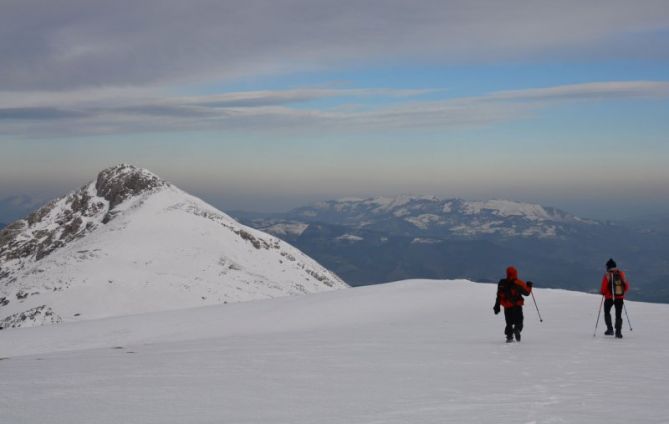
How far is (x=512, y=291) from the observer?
764 inches

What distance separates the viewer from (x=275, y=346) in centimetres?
1889

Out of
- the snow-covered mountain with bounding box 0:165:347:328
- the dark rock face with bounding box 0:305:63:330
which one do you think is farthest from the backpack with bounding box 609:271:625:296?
the snow-covered mountain with bounding box 0:165:347:328

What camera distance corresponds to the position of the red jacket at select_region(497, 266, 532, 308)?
19.3m

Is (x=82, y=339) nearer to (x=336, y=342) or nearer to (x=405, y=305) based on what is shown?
(x=336, y=342)

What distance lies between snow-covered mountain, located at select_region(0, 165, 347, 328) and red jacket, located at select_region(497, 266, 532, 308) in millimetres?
100326

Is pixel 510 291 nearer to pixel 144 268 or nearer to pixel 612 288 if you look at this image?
pixel 612 288

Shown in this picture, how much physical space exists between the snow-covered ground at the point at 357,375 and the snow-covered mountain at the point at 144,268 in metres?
95.7

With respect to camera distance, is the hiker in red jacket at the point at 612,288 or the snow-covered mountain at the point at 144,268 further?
the snow-covered mountain at the point at 144,268

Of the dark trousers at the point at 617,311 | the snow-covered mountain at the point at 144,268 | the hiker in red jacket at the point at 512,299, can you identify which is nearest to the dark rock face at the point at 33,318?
the snow-covered mountain at the point at 144,268

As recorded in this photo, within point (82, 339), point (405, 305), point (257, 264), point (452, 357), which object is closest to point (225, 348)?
point (452, 357)

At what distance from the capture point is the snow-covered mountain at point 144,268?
116875 millimetres

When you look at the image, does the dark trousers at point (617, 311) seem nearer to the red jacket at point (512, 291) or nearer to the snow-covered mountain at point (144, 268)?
the red jacket at point (512, 291)

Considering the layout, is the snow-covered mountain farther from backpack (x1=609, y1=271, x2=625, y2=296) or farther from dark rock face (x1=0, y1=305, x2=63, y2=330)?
backpack (x1=609, y1=271, x2=625, y2=296)

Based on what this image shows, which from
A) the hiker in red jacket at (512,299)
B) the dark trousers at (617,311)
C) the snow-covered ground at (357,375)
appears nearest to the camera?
the snow-covered ground at (357,375)
